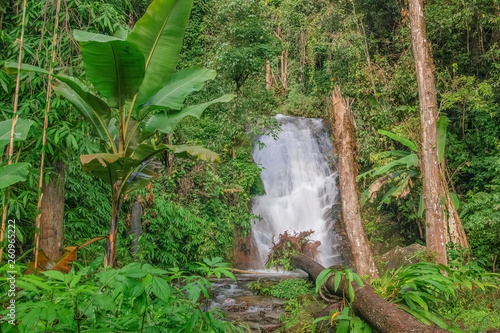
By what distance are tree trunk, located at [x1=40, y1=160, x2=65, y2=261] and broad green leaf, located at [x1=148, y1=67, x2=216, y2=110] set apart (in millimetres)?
1763

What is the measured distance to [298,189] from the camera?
13094 millimetres

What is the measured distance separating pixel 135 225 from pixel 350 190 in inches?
171

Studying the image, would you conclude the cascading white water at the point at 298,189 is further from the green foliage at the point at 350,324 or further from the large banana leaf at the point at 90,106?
the large banana leaf at the point at 90,106

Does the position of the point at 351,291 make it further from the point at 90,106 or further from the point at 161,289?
the point at 90,106

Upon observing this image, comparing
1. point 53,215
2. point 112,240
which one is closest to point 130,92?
point 112,240

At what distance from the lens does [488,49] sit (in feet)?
36.5

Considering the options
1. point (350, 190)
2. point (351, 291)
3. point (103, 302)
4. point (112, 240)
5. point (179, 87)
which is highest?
point (179, 87)

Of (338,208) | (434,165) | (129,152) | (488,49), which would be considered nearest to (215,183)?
(338,208)

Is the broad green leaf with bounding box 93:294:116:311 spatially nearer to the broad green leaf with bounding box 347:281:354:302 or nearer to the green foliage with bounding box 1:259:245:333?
the green foliage with bounding box 1:259:245:333

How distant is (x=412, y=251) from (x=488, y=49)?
22.4 feet

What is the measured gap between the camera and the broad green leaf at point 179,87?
423cm

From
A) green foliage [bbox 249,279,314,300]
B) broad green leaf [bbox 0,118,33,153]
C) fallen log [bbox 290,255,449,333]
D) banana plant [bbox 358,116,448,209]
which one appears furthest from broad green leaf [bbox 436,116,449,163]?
broad green leaf [bbox 0,118,33,153]

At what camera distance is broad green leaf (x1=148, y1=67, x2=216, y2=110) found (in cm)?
423

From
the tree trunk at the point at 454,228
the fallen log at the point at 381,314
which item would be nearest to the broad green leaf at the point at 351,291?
the fallen log at the point at 381,314
